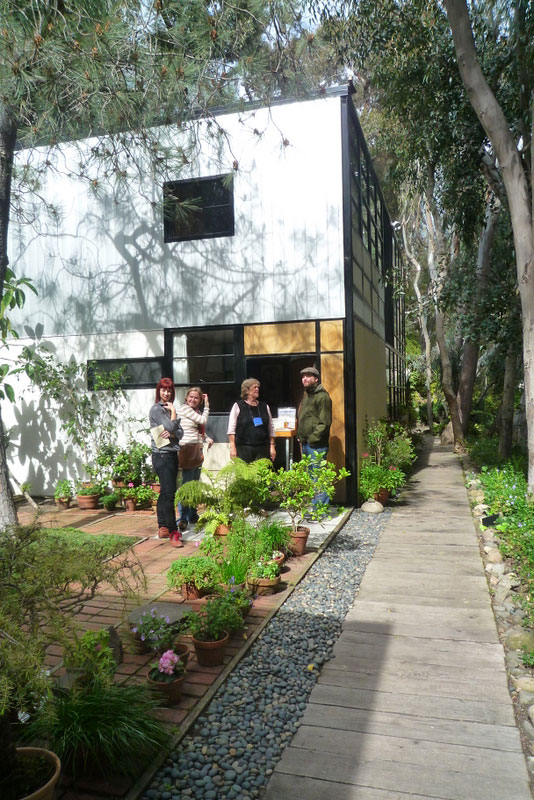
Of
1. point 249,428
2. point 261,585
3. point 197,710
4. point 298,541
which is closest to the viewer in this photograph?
point 197,710

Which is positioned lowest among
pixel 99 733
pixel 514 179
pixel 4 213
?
pixel 99 733

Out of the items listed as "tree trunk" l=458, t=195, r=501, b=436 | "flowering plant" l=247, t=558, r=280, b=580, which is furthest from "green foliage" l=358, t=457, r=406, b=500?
"tree trunk" l=458, t=195, r=501, b=436

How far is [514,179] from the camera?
6.32 m

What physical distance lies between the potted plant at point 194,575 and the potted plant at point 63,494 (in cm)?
451

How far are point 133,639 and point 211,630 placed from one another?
463 millimetres

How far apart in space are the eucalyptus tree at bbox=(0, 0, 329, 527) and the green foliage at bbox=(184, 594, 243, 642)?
4.18 m

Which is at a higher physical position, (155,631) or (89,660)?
(89,660)

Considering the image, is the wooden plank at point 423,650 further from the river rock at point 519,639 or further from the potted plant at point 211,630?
the potted plant at point 211,630

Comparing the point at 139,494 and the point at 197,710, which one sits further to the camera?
the point at 139,494

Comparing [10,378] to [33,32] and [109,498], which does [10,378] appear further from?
[33,32]

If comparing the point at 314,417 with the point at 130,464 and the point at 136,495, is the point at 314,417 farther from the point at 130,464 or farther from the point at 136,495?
the point at 130,464

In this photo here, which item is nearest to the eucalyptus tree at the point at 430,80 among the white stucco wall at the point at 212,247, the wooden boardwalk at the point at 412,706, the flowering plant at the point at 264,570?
the white stucco wall at the point at 212,247

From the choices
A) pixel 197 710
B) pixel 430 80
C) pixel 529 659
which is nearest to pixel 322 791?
pixel 197 710

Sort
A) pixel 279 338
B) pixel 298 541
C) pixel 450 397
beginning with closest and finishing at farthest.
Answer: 1. pixel 298 541
2. pixel 279 338
3. pixel 450 397
